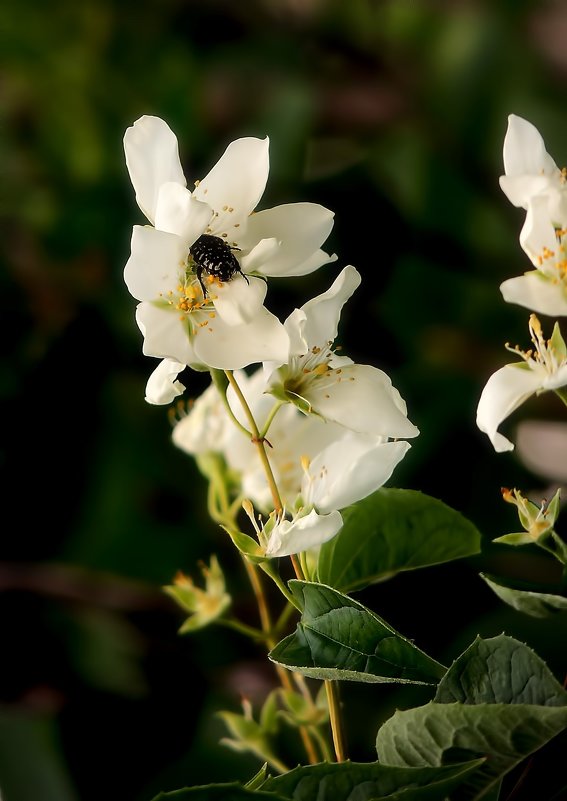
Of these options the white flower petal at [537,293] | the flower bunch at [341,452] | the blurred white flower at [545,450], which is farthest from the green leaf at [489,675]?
the blurred white flower at [545,450]

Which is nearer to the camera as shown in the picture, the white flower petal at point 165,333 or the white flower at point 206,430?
the white flower petal at point 165,333

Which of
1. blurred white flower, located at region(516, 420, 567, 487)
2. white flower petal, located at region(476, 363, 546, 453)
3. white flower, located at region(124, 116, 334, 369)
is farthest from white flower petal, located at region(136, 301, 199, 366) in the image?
blurred white flower, located at region(516, 420, 567, 487)

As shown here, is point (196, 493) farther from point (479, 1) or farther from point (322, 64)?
point (479, 1)

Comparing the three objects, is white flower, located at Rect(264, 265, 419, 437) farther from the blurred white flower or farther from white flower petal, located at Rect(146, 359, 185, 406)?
the blurred white flower

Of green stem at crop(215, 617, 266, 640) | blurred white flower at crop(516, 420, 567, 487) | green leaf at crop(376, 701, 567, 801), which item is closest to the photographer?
green leaf at crop(376, 701, 567, 801)

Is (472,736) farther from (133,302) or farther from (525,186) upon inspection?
(133,302)

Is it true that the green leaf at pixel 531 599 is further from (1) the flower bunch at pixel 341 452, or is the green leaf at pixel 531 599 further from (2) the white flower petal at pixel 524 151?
(2) the white flower petal at pixel 524 151

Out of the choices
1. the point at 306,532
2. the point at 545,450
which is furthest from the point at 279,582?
the point at 545,450
